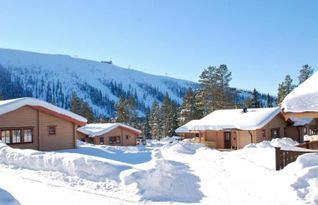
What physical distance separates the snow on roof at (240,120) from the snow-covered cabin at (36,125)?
1360cm

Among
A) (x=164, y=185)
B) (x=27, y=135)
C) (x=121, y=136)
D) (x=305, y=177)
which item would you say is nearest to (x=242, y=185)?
(x=305, y=177)

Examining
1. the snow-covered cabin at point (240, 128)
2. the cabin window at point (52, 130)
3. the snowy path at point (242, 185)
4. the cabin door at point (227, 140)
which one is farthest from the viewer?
the cabin door at point (227, 140)

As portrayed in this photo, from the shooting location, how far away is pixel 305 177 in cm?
1131

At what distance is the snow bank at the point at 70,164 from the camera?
45.1 ft

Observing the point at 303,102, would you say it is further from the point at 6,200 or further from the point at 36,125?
the point at 36,125

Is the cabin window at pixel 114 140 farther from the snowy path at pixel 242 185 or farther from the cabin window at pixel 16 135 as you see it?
the snowy path at pixel 242 185

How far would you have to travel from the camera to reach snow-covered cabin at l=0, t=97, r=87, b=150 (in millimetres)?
26172

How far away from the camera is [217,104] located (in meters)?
58.8

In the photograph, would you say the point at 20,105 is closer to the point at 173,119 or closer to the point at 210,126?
the point at 210,126

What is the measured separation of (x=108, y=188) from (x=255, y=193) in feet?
15.4

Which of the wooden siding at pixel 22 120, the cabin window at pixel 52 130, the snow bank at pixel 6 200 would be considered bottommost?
the snow bank at pixel 6 200

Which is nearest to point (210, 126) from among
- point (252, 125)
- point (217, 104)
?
point (252, 125)

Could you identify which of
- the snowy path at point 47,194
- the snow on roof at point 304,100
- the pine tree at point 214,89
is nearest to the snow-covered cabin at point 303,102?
the snow on roof at point 304,100

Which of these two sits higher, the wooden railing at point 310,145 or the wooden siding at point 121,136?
the wooden railing at point 310,145
